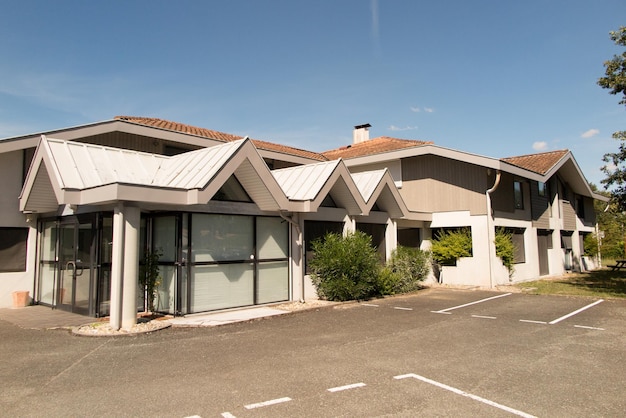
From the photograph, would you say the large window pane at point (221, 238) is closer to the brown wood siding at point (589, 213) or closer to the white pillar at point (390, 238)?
the white pillar at point (390, 238)

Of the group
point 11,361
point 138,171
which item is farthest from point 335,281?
point 11,361

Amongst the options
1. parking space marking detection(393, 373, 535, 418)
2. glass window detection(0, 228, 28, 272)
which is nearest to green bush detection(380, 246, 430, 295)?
parking space marking detection(393, 373, 535, 418)

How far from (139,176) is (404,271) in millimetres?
9432

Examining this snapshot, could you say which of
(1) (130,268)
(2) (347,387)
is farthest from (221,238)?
(2) (347,387)

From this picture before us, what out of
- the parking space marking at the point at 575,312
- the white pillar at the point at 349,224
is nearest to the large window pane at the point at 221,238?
the white pillar at the point at 349,224

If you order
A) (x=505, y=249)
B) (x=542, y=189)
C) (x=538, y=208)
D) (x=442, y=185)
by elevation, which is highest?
(x=542, y=189)

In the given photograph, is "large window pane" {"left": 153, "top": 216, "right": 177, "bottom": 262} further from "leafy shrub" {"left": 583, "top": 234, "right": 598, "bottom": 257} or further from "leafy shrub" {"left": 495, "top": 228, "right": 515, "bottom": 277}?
"leafy shrub" {"left": 583, "top": 234, "right": 598, "bottom": 257}

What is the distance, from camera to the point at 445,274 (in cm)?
1827

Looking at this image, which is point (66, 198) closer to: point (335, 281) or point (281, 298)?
point (281, 298)

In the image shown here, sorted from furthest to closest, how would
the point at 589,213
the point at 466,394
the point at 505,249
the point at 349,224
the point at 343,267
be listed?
the point at 589,213 < the point at 505,249 < the point at 349,224 < the point at 343,267 < the point at 466,394

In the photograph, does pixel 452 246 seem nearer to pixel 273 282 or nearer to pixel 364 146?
pixel 364 146

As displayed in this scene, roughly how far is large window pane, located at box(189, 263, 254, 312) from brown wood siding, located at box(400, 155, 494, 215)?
9.74 m

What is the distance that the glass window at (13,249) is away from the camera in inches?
464

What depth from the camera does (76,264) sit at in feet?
35.0
